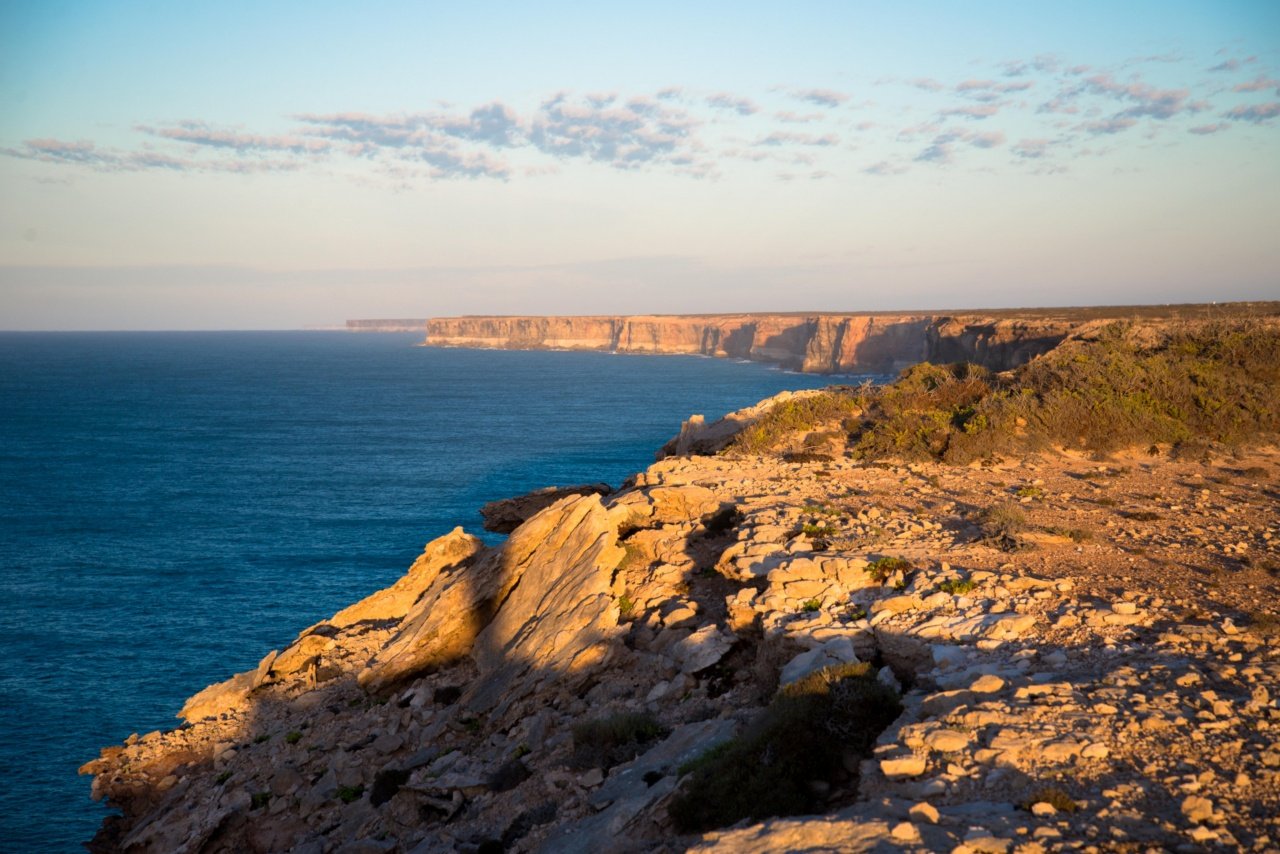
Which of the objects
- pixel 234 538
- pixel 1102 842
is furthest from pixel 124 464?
pixel 1102 842

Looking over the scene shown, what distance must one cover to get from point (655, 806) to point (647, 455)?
58.5 m

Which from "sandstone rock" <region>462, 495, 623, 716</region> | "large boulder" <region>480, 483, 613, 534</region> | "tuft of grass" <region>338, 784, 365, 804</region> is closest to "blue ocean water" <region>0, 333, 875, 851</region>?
"tuft of grass" <region>338, 784, 365, 804</region>

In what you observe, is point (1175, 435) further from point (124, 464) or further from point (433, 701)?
point (124, 464)

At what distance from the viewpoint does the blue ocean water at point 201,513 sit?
28312 mm

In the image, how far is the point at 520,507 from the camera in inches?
1125

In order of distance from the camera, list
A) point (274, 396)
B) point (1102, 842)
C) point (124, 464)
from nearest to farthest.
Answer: point (1102, 842), point (124, 464), point (274, 396)

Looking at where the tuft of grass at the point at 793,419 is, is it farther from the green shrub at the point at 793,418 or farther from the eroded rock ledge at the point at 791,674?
the eroded rock ledge at the point at 791,674

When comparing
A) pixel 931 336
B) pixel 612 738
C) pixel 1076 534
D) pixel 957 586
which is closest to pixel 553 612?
pixel 612 738

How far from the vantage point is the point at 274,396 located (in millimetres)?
118312

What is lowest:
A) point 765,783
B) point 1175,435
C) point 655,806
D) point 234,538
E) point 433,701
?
point 234,538

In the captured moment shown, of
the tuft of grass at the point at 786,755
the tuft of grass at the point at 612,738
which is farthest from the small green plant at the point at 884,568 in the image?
the tuft of grass at the point at 612,738

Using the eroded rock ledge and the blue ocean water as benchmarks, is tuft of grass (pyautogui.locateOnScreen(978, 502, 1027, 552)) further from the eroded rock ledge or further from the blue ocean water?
the blue ocean water

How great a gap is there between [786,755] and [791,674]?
82.3 inches

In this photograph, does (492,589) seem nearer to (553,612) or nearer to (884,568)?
(553,612)
